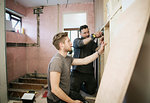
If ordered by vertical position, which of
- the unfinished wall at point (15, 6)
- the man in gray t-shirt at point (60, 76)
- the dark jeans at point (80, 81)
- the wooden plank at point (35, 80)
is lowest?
the wooden plank at point (35, 80)

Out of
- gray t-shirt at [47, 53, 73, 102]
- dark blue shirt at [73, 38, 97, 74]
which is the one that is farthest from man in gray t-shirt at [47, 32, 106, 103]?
dark blue shirt at [73, 38, 97, 74]

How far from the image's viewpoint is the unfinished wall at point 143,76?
1.73 feet

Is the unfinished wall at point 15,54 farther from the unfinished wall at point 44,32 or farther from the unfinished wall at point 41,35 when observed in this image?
the unfinished wall at point 44,32

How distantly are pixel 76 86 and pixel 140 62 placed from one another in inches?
64.4

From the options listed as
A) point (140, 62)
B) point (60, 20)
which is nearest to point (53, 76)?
point (140, 62)

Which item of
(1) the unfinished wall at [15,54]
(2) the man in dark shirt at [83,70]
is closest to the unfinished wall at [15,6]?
(1) the unfinished wall at [15,54]

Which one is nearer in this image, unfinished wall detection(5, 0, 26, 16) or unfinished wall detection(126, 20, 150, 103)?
unfinished wall detection(126, 20, 150, 103)

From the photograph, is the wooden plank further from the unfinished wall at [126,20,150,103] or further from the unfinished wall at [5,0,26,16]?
the unfinished wall at [126,20,150,103]

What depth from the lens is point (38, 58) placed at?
389cm

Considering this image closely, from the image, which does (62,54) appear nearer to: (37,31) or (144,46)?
(144,46)

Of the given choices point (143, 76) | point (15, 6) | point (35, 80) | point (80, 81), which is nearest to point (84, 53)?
point (80, 81)

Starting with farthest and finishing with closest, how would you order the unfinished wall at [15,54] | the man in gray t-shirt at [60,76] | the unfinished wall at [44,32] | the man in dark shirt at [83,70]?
the unfinished wall at [44,32], the unfinished wall at [15,54], the man in dark shirt at [83,70], the man in gray t-shirt at [60,76]

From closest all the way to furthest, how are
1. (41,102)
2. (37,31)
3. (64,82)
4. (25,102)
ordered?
1. (64,82)
2. (25,102)
3. (41,102)
4. (37,31)

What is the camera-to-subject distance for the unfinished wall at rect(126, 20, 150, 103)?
0.53 m
